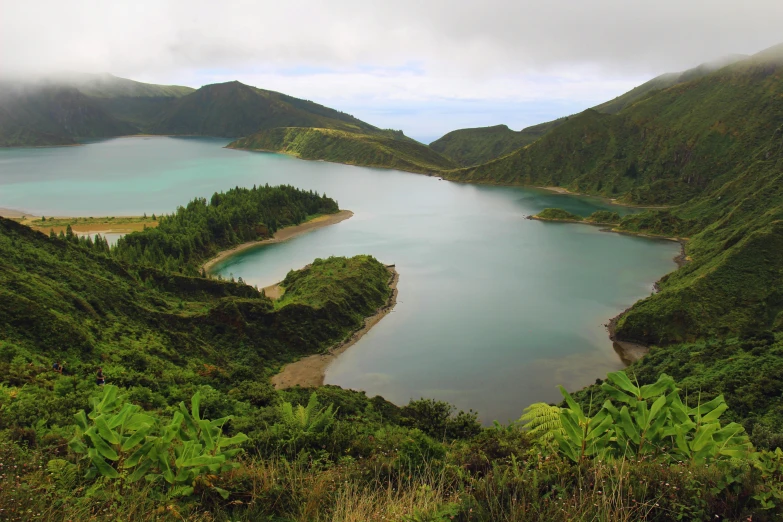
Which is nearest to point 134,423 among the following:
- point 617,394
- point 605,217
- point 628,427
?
point 628,427

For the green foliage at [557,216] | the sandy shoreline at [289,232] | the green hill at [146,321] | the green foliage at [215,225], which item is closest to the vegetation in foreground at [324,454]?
the green hill at [146,321]

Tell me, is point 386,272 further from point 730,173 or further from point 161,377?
point 730,173

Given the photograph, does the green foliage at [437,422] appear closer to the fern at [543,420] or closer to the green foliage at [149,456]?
the fern at [543,420]

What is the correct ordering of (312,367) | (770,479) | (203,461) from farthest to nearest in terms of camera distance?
(312,367), (203,461), (770,479)

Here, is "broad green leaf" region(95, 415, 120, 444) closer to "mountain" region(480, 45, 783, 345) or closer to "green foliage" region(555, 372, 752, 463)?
"green foliage" region(555, 372, 752, 463)

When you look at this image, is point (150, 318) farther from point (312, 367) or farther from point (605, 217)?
point (605, 217)

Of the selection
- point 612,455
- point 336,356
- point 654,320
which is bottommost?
point 336,356

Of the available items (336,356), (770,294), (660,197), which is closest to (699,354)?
(770,294)
